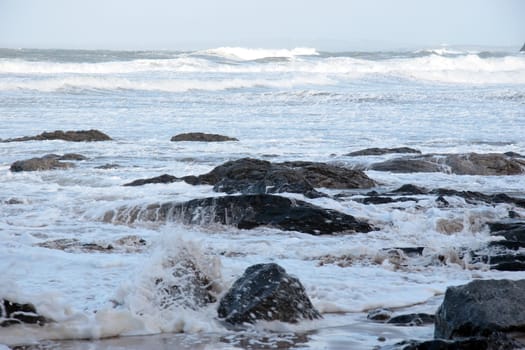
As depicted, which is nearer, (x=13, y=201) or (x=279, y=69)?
(x=13, y=201)

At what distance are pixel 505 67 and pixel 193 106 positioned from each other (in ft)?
98.1

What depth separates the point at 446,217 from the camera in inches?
307

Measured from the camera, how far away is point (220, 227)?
7.55m

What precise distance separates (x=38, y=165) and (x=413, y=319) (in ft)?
25.5

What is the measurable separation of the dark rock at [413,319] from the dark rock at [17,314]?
76.9 inches

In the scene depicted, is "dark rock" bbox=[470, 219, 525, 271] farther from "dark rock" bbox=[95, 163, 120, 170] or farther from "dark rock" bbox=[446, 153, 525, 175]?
"dark rock" bbox=[95, 163, 120, 170]

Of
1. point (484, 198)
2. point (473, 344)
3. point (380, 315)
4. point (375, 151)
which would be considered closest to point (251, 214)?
point (484, 198)

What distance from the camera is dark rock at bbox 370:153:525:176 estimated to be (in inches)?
437

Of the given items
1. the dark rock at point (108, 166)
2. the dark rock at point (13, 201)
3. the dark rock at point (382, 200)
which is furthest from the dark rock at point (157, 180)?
the dark rock at point (382, 200)

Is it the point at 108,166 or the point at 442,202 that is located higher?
the point at 442,202

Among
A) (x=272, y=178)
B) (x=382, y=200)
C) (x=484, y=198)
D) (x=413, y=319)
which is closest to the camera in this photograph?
(x=413, y=319)

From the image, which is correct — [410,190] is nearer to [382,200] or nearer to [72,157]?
[382,200]

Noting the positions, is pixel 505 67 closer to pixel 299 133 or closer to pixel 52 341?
pixel 299 133

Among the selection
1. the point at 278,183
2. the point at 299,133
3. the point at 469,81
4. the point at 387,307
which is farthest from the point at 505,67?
the point at 387,307
